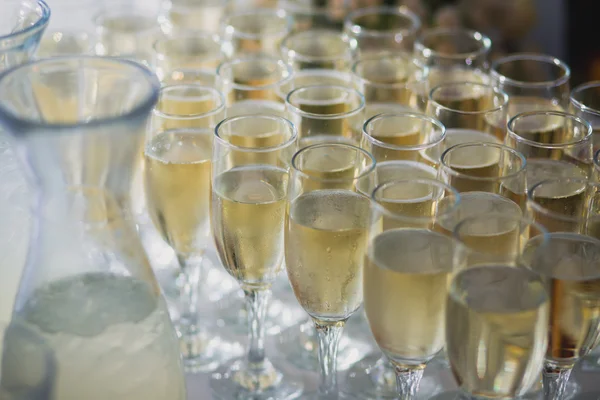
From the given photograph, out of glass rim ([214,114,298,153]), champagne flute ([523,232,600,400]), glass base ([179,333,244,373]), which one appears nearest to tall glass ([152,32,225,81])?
glass rim ([214,114,298,153])

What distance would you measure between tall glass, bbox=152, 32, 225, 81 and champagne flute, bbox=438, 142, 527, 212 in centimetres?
57

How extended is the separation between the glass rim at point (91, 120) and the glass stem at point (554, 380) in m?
0.56

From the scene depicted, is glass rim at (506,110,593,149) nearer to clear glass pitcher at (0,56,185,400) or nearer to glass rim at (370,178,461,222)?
glass rim at (370,178,461,222)

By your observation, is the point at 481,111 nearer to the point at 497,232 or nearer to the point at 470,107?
the point at 470,107

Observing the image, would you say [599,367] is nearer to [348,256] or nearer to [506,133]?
[506,133]

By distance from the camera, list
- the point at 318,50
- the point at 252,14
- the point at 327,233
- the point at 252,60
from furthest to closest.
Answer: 1. the point at 252,14
2. the point at 318,50
3. the point at 252,60
4. the point at 327,233

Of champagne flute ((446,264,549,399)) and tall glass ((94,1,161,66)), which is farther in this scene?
tall glass ((94,1,161,66))

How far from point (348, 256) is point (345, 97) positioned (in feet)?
1.28

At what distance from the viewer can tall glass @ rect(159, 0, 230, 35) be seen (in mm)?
1848

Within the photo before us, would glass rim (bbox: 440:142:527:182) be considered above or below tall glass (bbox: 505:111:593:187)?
above

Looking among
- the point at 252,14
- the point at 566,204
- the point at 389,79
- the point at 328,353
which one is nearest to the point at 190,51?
the point at 252,14

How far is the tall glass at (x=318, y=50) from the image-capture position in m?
1.58

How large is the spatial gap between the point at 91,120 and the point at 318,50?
0.97 m

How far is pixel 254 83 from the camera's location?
4.84 feet
